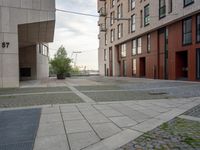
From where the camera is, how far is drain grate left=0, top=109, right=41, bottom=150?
3.86 m

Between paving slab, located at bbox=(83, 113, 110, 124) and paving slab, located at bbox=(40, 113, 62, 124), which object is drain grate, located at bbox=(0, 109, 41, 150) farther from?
paving slab, located at bbox=(83, 113, 110, 124)

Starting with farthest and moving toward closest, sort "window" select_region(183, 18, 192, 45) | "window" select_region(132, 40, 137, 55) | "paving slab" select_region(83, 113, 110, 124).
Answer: "window" select_region(132, 40, 137, 55) < "window" select_region(183, 18, 192, 45) < "paving slab" select_region(83, 113, 110, 124)

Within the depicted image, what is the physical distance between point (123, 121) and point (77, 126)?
1222 millimetres

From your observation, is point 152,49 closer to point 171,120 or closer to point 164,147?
point 171,120

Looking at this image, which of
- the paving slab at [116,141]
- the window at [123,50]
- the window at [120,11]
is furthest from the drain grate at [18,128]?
the window at [120,11]

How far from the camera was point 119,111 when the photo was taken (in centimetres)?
656

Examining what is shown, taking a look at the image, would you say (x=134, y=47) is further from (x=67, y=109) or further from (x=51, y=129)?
(x=51, y=129)

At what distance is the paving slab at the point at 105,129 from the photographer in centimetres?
437

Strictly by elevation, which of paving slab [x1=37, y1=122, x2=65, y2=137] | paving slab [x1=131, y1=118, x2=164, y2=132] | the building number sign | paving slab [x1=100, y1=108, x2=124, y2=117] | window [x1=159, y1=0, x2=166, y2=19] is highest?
window [x1=159, y1=0, x2=166, y2=19]

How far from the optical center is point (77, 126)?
497 cm

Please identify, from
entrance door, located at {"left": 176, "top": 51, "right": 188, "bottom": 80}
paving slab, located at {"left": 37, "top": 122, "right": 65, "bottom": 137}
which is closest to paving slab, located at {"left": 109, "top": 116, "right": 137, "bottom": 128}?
paving slab, located at {"left": 37, "top": 122, "right": 65, "bottom": 137}

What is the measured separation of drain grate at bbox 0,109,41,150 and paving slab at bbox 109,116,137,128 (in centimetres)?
197

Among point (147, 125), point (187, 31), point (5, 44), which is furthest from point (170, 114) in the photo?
point (187, 31)

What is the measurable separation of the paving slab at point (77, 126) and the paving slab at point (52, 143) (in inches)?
18.3
